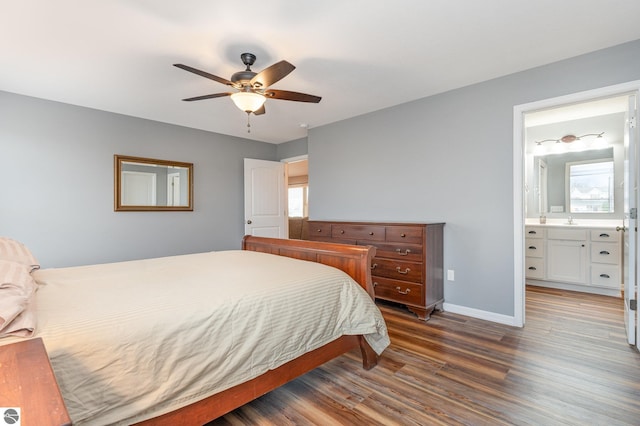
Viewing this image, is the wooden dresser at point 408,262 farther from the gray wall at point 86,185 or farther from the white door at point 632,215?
the gray wall at point 86,185

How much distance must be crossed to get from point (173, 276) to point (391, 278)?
7.10ft

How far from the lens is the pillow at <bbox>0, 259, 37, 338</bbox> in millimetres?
982

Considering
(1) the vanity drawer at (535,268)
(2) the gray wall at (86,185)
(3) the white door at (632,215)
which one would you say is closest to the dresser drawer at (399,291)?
(3) the white door at (632,215)

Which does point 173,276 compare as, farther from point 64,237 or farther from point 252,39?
point 64,237

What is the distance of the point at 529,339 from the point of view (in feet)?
8.37

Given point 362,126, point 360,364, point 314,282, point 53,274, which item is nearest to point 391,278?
point 360,364

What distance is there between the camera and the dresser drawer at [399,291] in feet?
9.92

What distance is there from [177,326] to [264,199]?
3976 millimetres

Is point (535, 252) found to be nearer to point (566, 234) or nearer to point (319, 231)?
point (566, 234)

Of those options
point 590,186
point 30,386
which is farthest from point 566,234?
point 30,386

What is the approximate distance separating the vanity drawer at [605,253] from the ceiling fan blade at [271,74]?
4.26 m

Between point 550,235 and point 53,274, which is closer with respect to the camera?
point 53,274

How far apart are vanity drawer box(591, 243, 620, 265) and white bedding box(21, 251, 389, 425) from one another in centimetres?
350

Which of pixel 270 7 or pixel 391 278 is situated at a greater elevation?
pixel 270 7
